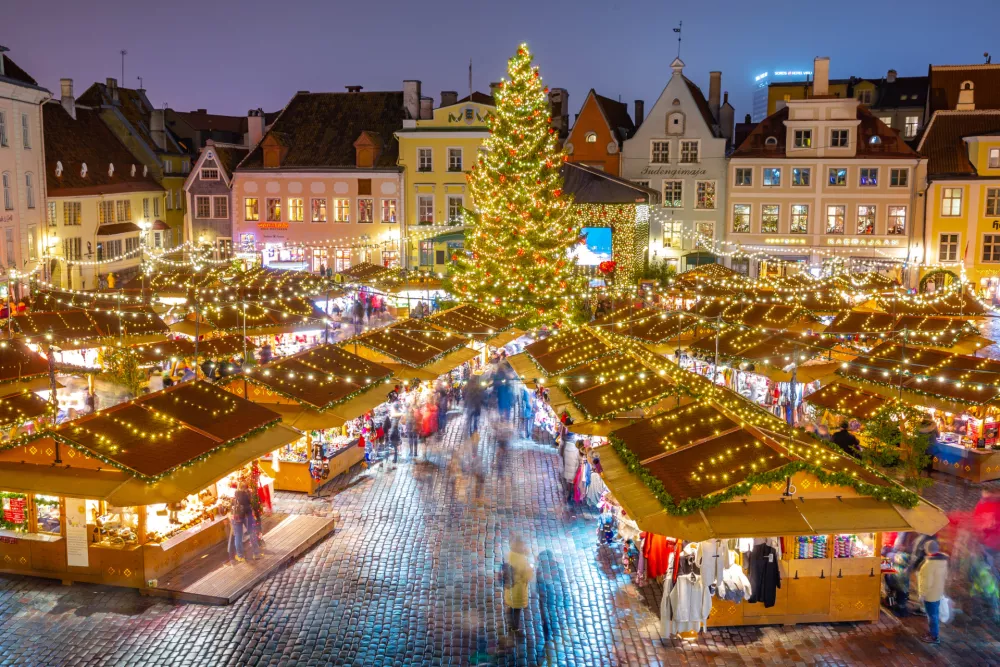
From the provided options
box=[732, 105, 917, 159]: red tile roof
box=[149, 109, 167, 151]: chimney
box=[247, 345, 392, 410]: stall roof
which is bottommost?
box=[247, 345, 392, 410]: stall roof

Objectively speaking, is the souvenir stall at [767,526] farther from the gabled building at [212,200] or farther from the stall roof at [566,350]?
the gabled building at [212,200]

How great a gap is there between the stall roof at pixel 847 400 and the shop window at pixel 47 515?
14.1 meters

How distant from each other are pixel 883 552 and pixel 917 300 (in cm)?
1717

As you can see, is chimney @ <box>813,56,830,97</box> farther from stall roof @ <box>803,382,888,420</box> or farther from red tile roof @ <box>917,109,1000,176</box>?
stall roof @ <box>803,382,888,420</box>

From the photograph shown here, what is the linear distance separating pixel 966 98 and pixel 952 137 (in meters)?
2.41

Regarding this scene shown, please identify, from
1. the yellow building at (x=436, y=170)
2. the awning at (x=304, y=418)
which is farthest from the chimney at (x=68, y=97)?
the awning at (x=304, y=418)

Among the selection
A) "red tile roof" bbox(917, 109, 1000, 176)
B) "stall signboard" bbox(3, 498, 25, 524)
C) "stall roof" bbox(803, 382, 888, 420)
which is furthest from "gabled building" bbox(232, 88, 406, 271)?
"stall signboard" bbox(3, 498, 25, 524)

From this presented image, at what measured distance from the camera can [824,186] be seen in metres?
47.6

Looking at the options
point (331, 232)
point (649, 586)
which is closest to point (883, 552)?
point (649, 586)

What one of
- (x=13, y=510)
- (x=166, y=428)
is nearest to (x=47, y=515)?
(x=13, y=510)

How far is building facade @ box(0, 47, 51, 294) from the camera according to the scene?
37.9 metres

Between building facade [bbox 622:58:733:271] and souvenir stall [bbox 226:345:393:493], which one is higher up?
building facade [bbox 622:58:733:271]

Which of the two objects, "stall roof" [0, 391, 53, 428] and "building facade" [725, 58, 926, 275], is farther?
"building facade" [725, 58, 926, 275]

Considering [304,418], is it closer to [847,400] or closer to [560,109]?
[847,400]
